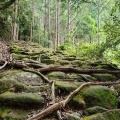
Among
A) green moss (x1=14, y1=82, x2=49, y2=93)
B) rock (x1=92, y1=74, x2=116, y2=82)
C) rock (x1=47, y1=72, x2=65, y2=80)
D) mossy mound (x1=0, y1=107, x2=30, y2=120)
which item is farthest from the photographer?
rock (x1=92, y1=74, x2=116, y2=82)

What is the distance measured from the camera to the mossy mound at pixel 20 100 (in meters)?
3.19

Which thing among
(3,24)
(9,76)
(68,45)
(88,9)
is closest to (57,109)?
(9,76)

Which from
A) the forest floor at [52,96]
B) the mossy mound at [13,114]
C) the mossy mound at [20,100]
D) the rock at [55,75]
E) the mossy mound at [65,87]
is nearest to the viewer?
the mossy mound at [13,114]

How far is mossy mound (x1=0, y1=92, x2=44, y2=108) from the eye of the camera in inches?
125

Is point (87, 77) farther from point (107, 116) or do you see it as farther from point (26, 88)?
point (107, 116)

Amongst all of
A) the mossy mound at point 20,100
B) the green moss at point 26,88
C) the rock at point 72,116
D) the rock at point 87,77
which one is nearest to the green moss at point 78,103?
the rock at point 72,116

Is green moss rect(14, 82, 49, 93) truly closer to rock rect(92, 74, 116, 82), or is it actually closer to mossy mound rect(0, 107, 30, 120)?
mossy mound rect(0, 107, 30, 120)

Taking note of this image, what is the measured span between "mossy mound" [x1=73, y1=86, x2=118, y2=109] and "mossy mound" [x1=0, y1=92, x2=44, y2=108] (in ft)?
2.20

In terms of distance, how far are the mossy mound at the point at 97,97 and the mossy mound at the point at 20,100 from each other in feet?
2.20

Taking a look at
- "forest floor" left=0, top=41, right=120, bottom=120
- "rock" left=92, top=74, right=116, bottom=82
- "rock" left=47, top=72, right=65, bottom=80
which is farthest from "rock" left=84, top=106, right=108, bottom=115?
"rock" left=92, top=74, right=116, bottom=82

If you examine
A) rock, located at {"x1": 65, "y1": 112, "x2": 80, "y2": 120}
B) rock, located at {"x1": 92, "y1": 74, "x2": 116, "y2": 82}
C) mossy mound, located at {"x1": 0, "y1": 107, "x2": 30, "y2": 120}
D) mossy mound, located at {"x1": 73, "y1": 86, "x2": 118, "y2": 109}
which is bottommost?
rock, located at {"x1": 65, "y1": 112, "x2": 80, "y2": 120}

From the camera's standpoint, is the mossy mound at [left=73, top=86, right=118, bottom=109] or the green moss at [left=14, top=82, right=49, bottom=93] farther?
the green moss at [left=14, top=82, right=49, bottom=93]

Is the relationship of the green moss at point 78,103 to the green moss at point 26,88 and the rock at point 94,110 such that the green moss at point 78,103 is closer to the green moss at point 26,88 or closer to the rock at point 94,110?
the rock at point 94,110

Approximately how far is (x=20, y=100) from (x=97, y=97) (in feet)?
4.29
